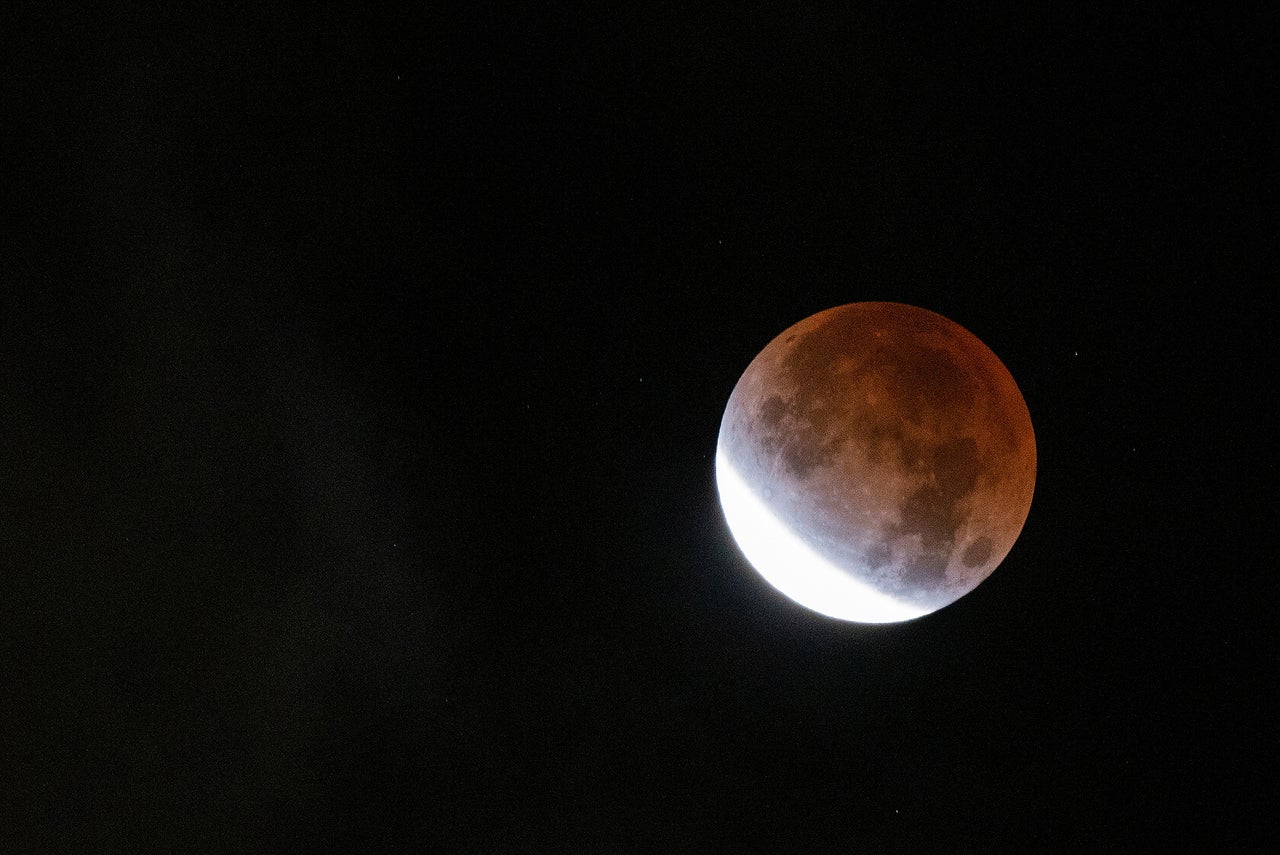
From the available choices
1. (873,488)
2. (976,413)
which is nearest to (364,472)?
(873,488)

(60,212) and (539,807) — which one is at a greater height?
(60,212)

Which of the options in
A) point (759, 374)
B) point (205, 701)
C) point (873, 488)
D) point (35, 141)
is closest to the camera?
point (873, 488)

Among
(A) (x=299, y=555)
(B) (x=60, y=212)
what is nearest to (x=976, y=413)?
(A) (x=299, y=555)

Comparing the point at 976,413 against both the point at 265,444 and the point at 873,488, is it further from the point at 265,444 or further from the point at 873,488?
the point at 265,444

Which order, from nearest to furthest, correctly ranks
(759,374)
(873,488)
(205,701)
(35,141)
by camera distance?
(873,488) → (759,374) → (35,141) → (205,701)

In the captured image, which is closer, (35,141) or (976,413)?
(976,413)

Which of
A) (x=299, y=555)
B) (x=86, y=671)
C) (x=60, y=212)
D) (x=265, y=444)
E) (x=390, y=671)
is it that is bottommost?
Answer: (x=86, y=671)
